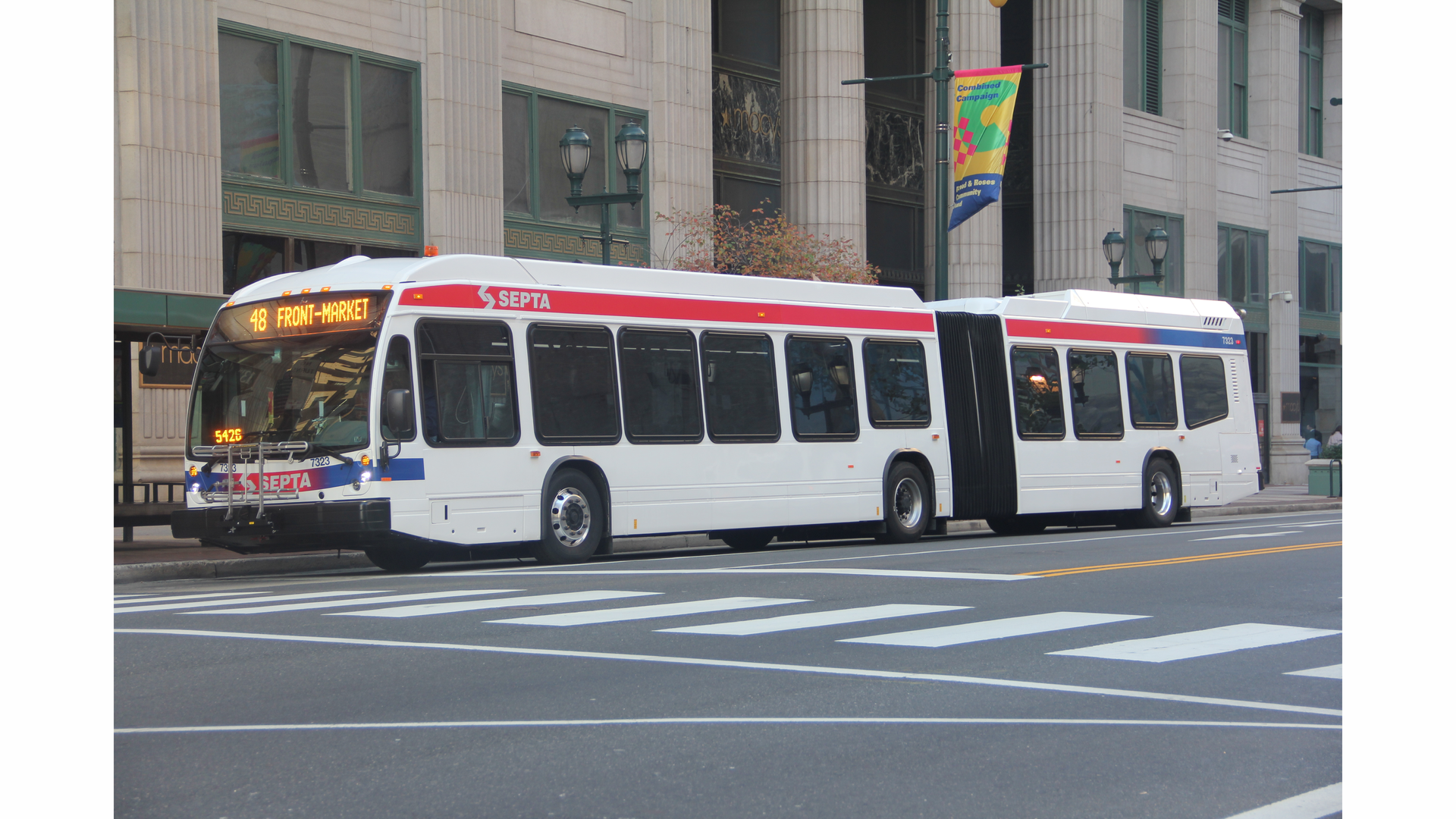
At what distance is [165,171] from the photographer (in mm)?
21016

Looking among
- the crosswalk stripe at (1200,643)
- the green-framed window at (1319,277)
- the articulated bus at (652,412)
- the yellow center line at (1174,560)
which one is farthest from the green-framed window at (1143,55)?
the crosswalk stripe at (1200,643)

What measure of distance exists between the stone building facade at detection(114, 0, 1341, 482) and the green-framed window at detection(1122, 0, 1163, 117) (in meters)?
0.08

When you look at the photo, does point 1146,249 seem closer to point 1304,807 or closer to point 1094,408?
point 1094,408

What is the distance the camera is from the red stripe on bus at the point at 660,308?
15336 mm

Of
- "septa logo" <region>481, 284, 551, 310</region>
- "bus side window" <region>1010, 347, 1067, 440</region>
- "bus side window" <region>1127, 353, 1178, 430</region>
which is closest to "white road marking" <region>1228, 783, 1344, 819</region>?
"septa logo" <region>481, 284, 551, 310</region>

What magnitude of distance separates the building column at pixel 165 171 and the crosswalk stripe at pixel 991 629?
14.0m

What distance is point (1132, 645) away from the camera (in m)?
9.28

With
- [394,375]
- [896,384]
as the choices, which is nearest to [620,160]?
[896,384]

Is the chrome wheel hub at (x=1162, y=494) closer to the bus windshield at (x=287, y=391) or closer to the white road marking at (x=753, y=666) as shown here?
the bus windshield at (x=287, y=391)

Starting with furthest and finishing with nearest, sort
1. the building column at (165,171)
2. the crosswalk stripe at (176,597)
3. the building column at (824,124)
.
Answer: the building column at (824,124)
the building column at (165,171)
the crosswalk stripe at (176,597)

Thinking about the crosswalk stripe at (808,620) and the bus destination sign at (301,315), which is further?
the bus destination sign at (301,315)

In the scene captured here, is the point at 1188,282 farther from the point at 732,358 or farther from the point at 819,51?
the point at 732,358

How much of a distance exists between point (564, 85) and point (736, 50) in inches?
305

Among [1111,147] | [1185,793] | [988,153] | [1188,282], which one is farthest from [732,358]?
[1188,282]
